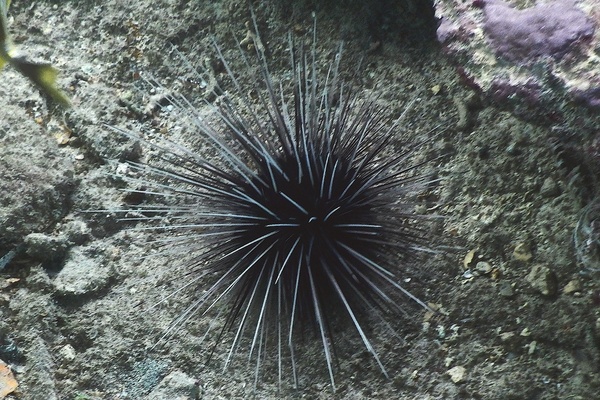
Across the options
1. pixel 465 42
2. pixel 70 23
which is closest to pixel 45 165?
pixel 70 23

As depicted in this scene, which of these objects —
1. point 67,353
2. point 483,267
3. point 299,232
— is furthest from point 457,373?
point 67,353

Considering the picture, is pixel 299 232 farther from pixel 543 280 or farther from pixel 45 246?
pixel 45 246

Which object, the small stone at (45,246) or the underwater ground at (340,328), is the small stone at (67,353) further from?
the small stone at (45,246)

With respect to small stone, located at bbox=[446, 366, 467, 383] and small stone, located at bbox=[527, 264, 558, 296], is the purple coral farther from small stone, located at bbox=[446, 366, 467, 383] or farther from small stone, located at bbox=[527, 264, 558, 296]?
small stone, located at bbox=[446, 366, 467, 383]

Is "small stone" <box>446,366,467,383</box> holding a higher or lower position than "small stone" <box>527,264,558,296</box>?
lower

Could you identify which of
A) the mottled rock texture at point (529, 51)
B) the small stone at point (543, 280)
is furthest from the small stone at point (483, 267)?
the mottled rock texture at point (529, 51)

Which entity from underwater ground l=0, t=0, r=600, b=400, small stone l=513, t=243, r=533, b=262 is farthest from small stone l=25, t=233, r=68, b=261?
small stone l=513, t=243, r=533, b=262

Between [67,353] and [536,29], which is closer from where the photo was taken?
[536,29]

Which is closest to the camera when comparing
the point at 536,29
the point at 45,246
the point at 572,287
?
the point at 536,29
